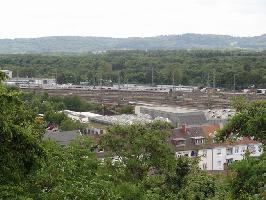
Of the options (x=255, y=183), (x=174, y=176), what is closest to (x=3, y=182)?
(x=255, y=183)

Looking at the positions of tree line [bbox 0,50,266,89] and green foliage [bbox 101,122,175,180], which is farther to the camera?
tree line [bbox 0,50,266,89]

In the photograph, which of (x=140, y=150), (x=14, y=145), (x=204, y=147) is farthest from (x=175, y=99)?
(x=14, y=145)

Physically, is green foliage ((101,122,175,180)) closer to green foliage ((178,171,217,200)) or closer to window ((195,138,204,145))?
green foliage ((178,171,217,200))

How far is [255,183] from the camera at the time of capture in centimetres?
1191

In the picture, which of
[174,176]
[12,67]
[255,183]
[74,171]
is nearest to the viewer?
[255,183]

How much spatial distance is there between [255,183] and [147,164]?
13347 millimetres

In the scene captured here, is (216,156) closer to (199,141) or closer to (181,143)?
(199,141)

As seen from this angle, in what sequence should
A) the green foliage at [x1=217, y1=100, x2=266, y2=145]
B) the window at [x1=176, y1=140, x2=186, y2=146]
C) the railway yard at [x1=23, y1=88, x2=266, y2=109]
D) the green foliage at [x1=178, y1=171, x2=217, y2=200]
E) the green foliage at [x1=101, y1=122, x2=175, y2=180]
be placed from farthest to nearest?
the railway yard at [x1=23, y1=88, x2=266, y2=109], the window at [x1=176, y1=140, x2=186, y2=146], the green foliage at [x1=101, y1=122, x2=175, y2=180], the green foliage at [x1=178, y1=171, x2=217, y2=200], the green foliage at [x1=217, y1=100, x2=266, y2=145]

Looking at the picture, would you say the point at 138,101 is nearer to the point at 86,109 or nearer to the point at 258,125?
the point at 86,109

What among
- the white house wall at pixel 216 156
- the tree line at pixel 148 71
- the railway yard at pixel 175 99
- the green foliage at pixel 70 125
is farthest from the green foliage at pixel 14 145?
the tree line at pixel 148 71

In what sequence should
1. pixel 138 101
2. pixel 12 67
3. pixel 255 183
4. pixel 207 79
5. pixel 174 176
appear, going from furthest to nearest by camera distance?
1. pixel 12 67
2. pixel 207 79
3. pixel 138 101
4. pixel 174 176
5. pixel 255 183

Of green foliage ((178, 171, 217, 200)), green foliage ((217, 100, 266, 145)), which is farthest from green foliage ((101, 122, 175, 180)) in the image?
green foliage ((217, 100, 266, 145))

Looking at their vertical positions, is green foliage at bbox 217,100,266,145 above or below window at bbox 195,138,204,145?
above

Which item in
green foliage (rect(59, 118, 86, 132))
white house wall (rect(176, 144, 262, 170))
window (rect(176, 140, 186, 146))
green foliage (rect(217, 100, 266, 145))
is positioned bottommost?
white house wall (rect(176, 144, 262, 170))
